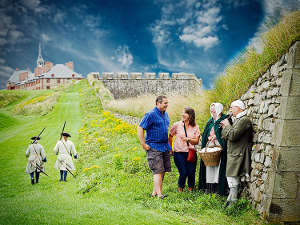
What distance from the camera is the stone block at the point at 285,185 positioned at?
3.83 meters

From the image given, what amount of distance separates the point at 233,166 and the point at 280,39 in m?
2.62

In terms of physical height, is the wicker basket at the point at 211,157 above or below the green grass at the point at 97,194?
above

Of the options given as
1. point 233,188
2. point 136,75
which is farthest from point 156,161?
point 136,75

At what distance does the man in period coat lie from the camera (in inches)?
170

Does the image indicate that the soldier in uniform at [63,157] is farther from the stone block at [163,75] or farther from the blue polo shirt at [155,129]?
the stone block at [163,75]

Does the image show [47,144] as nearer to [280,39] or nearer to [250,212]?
[250,212]

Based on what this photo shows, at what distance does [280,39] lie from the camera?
176 inches

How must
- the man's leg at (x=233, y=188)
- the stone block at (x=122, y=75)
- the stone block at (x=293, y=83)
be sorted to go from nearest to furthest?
the stone block at (x=293, y=83)
the man's leg at (x=233, y=188)
the stone block at (x=122, y=75)

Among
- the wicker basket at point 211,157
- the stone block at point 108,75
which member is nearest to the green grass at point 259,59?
the wicker basket at point 211,157

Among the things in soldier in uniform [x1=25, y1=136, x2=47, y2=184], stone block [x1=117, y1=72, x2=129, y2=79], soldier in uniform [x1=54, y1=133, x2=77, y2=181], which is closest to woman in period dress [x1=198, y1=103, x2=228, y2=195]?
soldier in uniform [x1=54, y1=133, x2=77, y2=181]

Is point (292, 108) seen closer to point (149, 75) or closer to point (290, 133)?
point (290, 133)

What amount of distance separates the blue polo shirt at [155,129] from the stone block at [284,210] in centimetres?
227

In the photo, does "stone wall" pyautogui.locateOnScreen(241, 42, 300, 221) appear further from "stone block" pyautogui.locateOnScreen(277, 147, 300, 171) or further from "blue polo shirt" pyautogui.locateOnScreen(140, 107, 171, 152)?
"blue polo shirt" pyautogui.locateOnScreen(140, 107, 171, 152)

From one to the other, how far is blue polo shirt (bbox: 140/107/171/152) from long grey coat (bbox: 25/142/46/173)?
366cm
